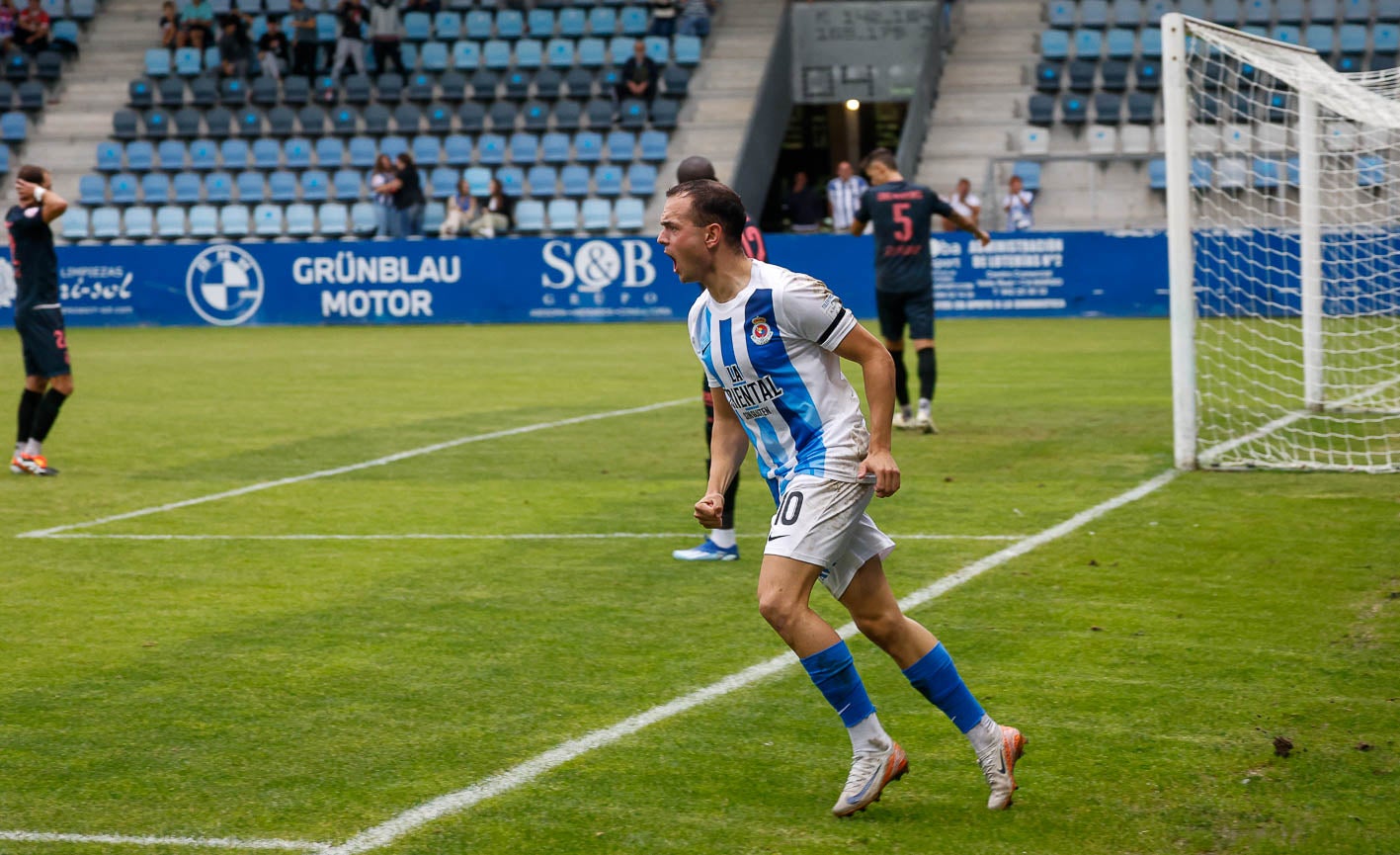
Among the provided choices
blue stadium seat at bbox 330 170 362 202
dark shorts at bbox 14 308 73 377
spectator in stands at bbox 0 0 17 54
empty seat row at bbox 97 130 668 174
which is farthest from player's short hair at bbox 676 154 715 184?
spectator in stands at bbox 0 0 17 54

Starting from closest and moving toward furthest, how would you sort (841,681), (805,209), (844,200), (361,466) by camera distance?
(841,681) < (361,466) < (844,200) < (805,209)

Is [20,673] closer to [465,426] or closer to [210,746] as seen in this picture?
[210,746]

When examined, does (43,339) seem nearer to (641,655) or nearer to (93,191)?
(641,655)

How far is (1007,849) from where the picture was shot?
173 inches

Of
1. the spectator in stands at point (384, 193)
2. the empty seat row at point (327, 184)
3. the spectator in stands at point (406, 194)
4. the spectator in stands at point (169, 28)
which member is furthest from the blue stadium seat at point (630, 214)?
the spectator in stands at point (169, 28)

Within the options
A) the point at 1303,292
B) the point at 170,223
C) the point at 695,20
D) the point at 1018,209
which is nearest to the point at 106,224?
the point at 170,223

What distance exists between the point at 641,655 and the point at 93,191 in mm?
→ 29923

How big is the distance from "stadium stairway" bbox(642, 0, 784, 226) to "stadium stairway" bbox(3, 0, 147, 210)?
12.5 metres

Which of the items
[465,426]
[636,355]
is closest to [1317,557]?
[465,426]

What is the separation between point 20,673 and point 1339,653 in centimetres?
523

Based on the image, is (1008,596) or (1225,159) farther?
(1225,159)

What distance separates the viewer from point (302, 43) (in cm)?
3406

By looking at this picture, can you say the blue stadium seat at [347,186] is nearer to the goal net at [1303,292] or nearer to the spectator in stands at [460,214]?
the spectator in stands at [460,214]

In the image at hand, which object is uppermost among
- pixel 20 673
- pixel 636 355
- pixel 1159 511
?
pixel 20 673
